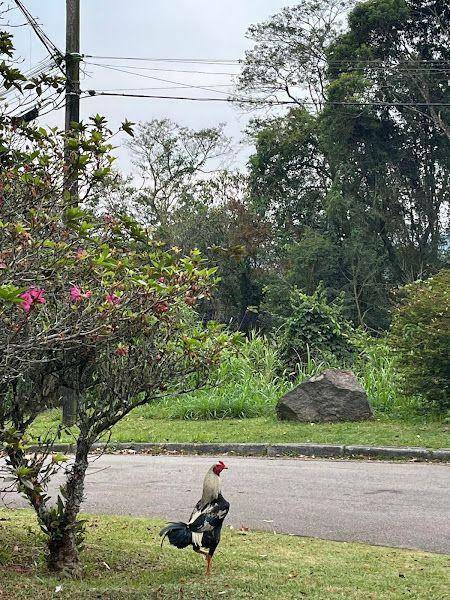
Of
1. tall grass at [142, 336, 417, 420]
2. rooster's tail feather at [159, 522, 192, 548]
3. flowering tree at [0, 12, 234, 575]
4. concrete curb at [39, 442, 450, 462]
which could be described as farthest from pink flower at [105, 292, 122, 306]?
tall grass at [142, 336, 417, 420]

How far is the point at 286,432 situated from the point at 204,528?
8.61m

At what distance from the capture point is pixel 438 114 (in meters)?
32.9

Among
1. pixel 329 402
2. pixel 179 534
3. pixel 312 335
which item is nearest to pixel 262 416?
pixel 329 402

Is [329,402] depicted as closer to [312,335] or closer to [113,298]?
[312,335]

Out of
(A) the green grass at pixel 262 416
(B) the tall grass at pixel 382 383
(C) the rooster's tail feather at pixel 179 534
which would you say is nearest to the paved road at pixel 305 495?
(A) the green grass at pixel 262 416

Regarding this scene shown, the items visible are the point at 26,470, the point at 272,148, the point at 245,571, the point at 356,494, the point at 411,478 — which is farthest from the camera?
the point at 272,148

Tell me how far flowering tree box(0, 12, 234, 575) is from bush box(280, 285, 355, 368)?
41.9ft

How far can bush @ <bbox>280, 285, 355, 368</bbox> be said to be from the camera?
18.6 m

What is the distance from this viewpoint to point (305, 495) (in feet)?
31.0

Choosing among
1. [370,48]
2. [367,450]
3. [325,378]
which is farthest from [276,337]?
[370,48]

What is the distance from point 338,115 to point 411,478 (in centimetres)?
2479

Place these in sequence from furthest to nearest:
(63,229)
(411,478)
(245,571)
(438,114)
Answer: (438,114)
(411,478)
(245,571)
(63,229)

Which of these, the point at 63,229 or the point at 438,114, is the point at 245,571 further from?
the point at 438,114

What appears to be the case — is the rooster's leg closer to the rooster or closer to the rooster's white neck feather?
the rooster
